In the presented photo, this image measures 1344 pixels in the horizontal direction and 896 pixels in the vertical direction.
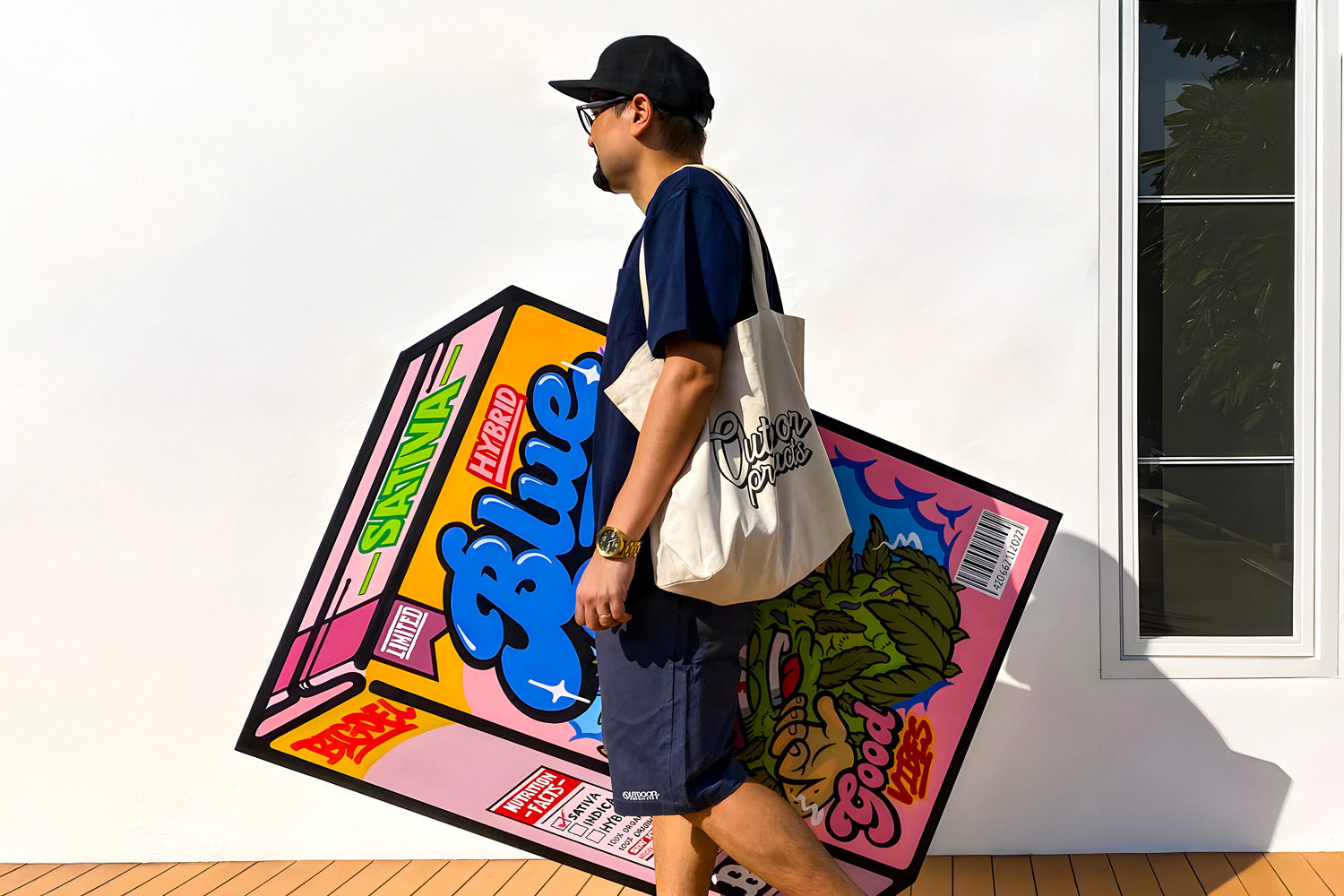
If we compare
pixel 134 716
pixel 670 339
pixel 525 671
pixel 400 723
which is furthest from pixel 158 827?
pixel 670 339

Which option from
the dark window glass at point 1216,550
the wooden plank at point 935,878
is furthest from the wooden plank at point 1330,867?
the wooden plank at point 935,878

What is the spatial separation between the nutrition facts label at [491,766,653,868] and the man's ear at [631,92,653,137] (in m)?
1.39

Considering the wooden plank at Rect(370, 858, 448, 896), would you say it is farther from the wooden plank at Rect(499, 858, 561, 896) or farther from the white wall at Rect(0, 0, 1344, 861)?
the wooden plank at Rect(499, 858, 561, 896)

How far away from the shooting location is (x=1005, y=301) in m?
2.02

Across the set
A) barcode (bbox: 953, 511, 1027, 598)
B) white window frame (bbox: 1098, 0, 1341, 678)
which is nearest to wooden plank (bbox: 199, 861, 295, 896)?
barcode (bbox: 953, 511, 1027, 598)

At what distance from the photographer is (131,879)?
2068 millimetres

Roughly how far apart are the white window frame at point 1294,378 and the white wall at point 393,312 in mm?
42

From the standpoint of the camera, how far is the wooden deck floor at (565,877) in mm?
1936

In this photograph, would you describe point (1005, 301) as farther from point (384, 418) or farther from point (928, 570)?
point (384, 418)

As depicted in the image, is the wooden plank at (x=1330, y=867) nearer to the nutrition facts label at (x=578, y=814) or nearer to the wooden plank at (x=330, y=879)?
the nutrition facts label at (x=578, y=814)

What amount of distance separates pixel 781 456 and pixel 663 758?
485 mm

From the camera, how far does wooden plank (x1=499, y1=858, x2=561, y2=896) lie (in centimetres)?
199

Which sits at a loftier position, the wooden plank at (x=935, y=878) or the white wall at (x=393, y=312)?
the white wall at (x=393, y=312)

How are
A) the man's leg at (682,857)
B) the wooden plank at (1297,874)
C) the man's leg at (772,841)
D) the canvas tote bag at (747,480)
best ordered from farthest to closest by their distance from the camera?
the wooden plank at (1297,874), the man's leg at (682,857), the man's leg at (772,841), the canvas tote bag at (747,480)
